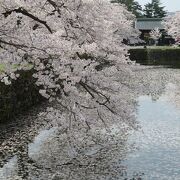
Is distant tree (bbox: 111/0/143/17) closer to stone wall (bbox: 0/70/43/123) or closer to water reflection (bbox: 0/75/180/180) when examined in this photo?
stone wall (bbox: 0/70/43/123)

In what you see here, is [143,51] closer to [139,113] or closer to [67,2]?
[139,113]

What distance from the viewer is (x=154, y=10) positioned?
107500mm

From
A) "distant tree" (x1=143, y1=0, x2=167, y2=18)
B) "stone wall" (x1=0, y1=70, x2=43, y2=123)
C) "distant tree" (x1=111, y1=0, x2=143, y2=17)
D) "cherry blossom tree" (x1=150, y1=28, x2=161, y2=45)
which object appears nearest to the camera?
"stone wall" (x1=0, y1=70, x2=43, y2=123)

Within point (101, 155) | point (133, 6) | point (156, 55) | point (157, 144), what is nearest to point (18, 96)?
point (101, 155)

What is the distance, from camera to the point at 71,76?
978 centimetres

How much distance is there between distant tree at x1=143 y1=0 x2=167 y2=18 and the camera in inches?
4131

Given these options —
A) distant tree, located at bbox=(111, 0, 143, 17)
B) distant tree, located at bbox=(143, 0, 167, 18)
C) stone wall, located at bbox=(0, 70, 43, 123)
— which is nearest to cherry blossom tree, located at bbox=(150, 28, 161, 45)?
distant tree, located at bbox=(111, 0, 143, 17)

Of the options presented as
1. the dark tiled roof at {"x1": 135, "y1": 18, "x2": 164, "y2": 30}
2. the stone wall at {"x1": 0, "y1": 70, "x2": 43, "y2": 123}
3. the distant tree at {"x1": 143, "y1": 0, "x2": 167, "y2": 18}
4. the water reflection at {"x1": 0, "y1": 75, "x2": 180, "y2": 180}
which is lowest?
the water reflection at {"x1": 0, "y1": 75, "x2": 180, "y2": 180}

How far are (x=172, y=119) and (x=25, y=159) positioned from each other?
7886 millimetres

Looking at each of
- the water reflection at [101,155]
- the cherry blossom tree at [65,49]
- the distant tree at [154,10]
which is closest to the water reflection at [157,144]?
the water reflection at [101,155]

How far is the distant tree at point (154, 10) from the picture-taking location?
105 m

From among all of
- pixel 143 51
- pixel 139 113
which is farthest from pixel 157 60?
pixel 139 113

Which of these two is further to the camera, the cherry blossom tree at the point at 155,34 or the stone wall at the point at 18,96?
the cherry blossom tree at the point at 155,34

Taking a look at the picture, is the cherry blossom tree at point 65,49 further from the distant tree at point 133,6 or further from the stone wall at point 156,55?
the distant tree at point 133,6
